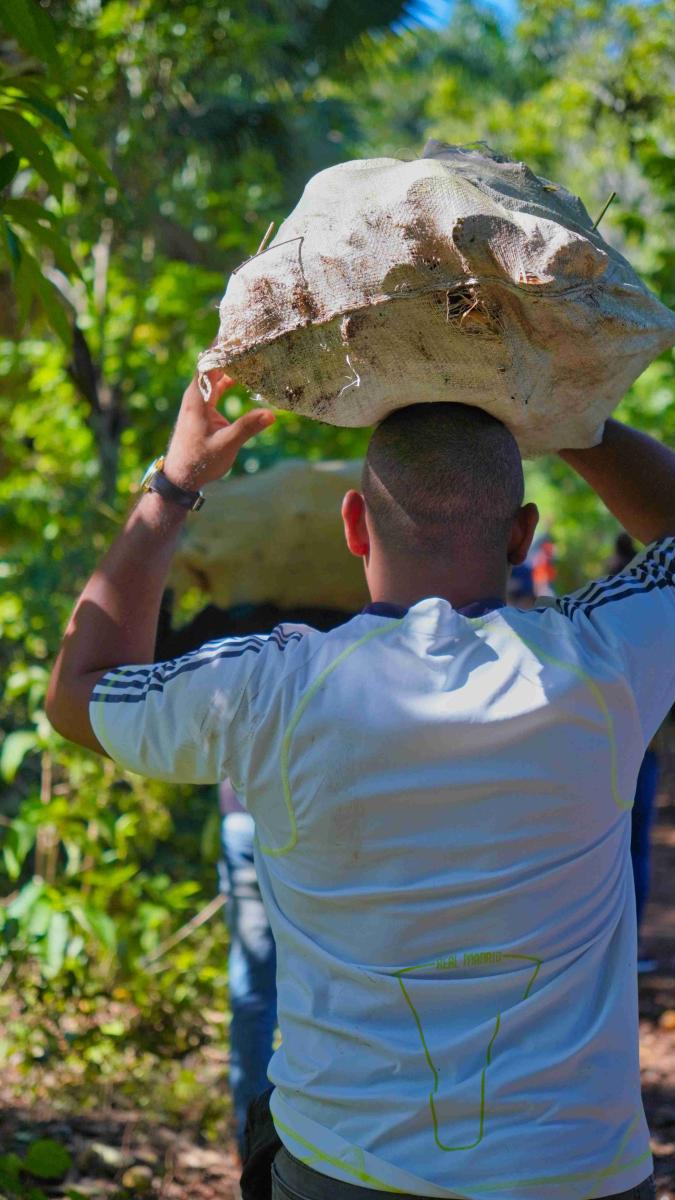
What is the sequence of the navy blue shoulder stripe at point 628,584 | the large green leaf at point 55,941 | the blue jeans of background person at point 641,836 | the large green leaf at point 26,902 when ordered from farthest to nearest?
1. the blue jeans of background person at point 641,836
2. the large green leaf at point 26,902
3. the large green leaf at point 55,941
4. the navy blue shoulder stripe at point 628,584

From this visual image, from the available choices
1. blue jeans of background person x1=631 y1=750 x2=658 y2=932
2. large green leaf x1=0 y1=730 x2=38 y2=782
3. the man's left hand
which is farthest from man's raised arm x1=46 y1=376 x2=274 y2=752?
blue jeans of background person x1=631 y1=750 x2=658 y2=932

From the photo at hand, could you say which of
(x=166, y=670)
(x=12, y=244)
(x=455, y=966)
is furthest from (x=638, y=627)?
(x=12, y=244)

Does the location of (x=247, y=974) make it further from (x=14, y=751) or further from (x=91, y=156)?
(x=91, y=156)

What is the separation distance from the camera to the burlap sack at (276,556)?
361 centimetres

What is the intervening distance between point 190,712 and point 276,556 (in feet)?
6.81

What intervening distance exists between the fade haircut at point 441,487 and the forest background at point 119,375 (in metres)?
0.46

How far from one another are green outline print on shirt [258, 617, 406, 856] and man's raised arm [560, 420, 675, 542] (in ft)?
1.72

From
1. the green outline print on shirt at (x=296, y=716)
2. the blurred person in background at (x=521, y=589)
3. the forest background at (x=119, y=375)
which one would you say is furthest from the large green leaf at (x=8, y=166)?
the blurred person in background at (x=521, y=589)

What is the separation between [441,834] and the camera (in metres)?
1.48

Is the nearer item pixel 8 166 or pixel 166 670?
pixel 166 670

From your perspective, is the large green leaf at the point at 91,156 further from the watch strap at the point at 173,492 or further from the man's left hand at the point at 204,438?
the watch strap at the point at 173,492

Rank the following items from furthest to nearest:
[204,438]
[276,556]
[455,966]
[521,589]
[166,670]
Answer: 1. [521,589]
2. [276,556]
3. [204,438]
4. [166,670]
5. [455,966]

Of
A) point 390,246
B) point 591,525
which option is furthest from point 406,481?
point 591,525

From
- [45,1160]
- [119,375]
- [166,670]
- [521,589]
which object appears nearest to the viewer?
[166,670]
